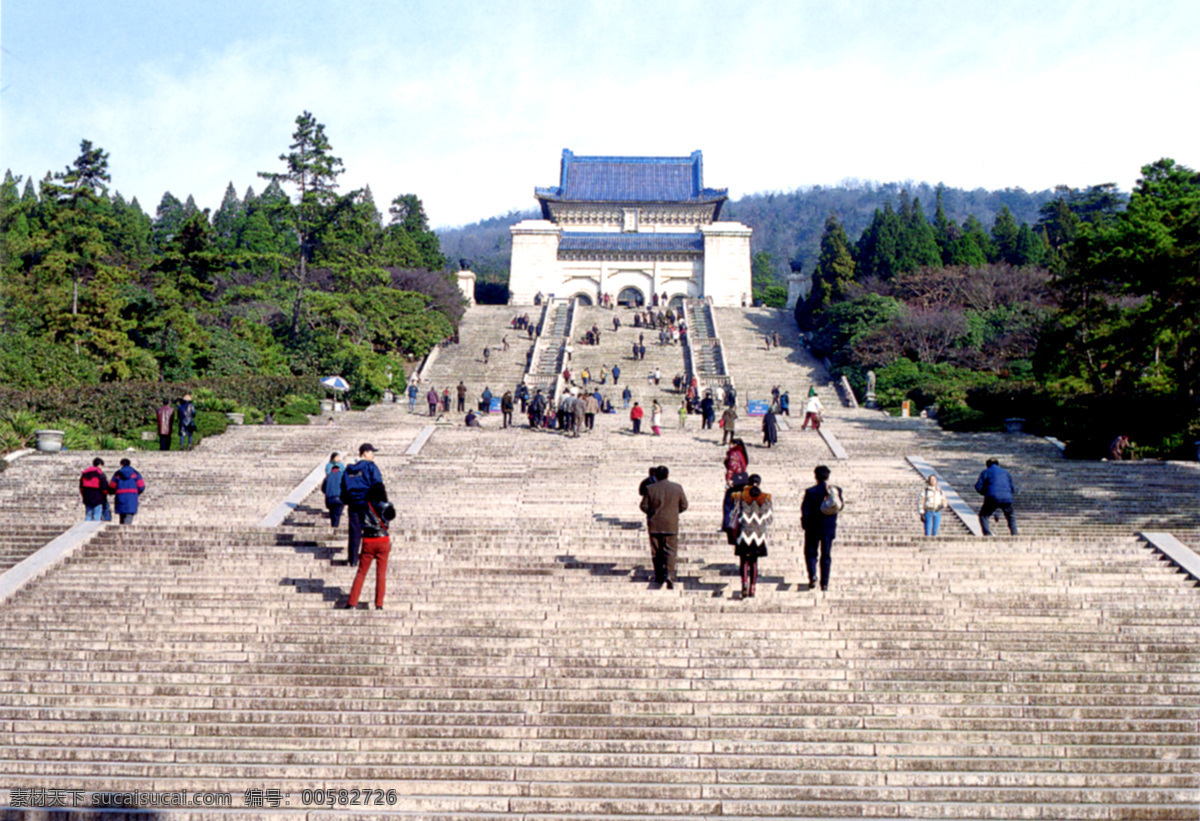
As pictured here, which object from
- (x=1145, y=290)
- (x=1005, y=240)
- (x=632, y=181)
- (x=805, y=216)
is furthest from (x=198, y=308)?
(x=805, y=216)

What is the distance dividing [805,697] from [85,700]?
5.54 metres

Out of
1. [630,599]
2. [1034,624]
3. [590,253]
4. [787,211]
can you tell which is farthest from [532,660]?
[787,211]

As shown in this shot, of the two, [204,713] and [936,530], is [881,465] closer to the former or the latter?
[936,530]

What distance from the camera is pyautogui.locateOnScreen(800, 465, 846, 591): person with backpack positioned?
10.0 metres

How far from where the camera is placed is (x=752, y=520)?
9938 millimetres

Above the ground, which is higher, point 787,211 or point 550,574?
point 787,211

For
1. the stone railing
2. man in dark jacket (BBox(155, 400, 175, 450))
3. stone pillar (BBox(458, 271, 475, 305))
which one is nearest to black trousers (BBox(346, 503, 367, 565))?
man in dark jacket (BBox(155, 400, 175, 450))

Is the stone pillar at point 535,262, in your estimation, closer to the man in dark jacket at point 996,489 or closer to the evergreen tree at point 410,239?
the evergreen tree at point 410,239

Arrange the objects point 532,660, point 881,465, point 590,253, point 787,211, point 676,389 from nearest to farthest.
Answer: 1. point 532,660
2. point 881,465
3. point 676,389
4. point 590,253
5. point 787,211

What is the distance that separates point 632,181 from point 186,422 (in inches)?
2013

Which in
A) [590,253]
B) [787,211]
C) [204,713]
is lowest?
[204,713]

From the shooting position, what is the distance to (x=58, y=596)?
1058 centimetres

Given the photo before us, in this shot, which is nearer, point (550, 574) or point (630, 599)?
point (630, 599)

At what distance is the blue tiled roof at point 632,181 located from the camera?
67.6 metres
